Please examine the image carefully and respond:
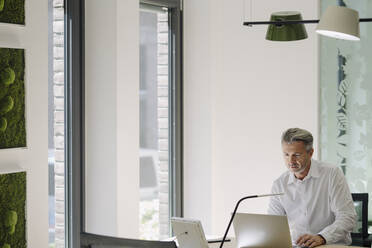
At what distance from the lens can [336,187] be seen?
4.02m

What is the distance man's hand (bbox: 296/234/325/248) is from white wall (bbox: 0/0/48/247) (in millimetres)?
1469

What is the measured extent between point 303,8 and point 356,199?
1.77 m

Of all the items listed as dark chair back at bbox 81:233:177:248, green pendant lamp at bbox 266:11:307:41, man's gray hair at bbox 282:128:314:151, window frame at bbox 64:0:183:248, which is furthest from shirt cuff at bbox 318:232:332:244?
window frame at bbox 64:0:183:248

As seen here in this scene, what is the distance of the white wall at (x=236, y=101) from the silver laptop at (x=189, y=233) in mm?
2045

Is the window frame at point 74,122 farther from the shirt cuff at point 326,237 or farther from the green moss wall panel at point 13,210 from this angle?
the shirt cuff at point 326,237

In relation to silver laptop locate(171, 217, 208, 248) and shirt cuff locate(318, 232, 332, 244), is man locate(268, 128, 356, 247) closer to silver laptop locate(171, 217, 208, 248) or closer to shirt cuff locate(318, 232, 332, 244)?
shirt cuff locate(318, 232, 332, 244)

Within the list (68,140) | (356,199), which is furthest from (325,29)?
(68,140)

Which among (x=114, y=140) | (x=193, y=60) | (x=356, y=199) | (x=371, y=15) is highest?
(x=371, y=15)

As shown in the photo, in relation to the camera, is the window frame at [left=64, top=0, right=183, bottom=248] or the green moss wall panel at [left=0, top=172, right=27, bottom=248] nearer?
the green moss wall panel at [left=0, top=172, right=27, bottom=248]

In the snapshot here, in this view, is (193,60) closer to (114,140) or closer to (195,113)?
(195,113)

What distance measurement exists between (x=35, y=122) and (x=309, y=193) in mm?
1714

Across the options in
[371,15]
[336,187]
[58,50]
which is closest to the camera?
[336,187]

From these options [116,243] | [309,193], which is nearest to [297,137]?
[309,193]

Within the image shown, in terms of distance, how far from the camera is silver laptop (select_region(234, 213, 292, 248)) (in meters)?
3.40
